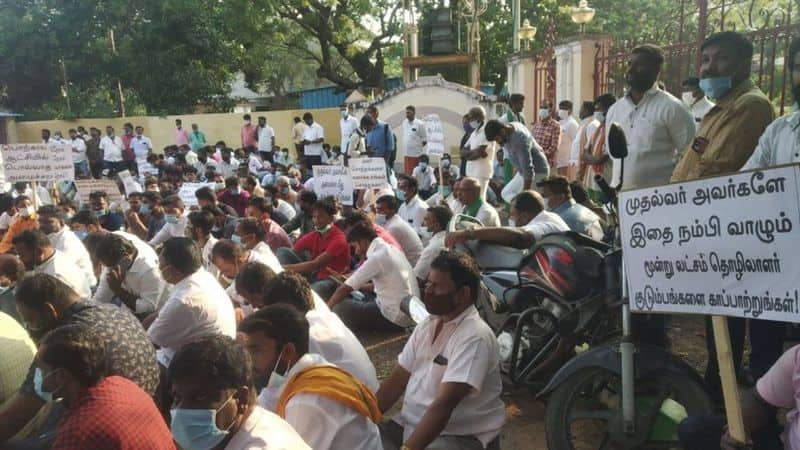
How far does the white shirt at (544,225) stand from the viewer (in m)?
4.15

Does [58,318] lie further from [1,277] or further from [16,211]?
[16,211]

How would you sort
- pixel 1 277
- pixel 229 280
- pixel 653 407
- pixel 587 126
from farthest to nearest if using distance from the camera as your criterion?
1. pixel 587 126
2. pixel 229 280
3. pixel 1 277
4. pixel 653 407

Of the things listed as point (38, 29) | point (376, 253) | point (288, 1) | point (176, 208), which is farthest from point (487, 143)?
point (38, 29)

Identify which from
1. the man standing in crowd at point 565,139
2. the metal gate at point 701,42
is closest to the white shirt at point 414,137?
the man standing in crowd at point 565,139

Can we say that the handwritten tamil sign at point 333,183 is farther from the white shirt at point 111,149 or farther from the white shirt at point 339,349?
the white shirt at point 111,149

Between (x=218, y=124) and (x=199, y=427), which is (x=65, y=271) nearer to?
(x=199, y=427)

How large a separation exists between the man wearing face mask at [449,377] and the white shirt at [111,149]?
1676 cm

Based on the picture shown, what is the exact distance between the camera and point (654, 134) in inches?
168

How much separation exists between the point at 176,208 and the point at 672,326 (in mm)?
5324

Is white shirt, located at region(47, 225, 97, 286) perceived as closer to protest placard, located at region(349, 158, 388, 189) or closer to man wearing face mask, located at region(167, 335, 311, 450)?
protest placard, located at region(349, 158, 388, 189)

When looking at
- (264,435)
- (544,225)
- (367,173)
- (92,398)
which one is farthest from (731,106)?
(367,173)

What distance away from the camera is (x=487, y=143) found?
303 inches

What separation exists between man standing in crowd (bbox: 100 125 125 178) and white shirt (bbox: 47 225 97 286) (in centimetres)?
1265

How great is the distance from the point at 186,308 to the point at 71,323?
874 mm
